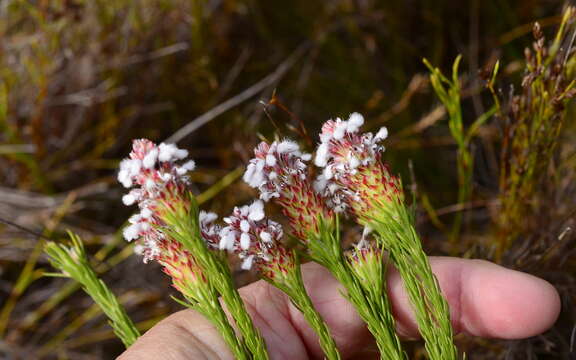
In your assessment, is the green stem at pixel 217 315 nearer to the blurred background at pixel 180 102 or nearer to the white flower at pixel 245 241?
the white flower at pixel 245 241

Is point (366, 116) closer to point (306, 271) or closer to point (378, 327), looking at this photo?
point (306, 271)

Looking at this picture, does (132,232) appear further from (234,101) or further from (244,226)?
(234,101)

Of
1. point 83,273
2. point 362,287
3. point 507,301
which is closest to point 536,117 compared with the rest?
point 507,301

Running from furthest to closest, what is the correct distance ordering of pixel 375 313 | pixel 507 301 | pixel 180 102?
pixel 180 102 < pixel 507 301 < pixel 375 313

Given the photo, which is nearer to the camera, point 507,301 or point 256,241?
point 256,241

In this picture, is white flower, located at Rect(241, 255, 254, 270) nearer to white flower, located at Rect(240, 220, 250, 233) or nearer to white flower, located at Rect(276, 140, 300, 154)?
white flower, located at Rect(240, 220, 250, 233)

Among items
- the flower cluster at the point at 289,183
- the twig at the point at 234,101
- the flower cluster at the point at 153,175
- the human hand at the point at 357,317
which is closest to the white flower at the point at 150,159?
the flower cluster at the point at 153,175
